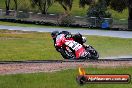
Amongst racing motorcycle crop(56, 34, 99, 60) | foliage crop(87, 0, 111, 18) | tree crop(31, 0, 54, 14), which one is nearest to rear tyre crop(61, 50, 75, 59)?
racing motorcycle crop(56, 34, 99, 60)

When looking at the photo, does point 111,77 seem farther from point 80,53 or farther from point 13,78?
point 80,53

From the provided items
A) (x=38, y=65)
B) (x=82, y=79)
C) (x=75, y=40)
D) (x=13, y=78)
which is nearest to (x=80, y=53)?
(x=75, y=40)

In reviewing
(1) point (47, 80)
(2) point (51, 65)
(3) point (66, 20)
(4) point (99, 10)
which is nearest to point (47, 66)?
(2) point (51, 65)

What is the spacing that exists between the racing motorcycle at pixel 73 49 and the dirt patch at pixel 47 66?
836mm

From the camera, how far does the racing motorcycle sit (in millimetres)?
17781

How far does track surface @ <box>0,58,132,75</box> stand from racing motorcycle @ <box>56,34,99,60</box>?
50cm

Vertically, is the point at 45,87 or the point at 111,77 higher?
the point at 111,77

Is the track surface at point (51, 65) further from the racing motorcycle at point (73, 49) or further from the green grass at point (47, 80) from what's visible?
the green grass at point (47, 80)

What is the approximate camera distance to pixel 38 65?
633 inches

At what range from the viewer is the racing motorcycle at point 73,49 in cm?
1778

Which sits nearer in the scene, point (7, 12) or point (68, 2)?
point (7, 12)

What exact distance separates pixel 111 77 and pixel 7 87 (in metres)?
4.92

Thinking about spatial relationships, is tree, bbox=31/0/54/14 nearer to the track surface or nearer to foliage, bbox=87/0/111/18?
foliage, bbox=87/0/111/18

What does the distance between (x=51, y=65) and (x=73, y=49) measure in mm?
2066
